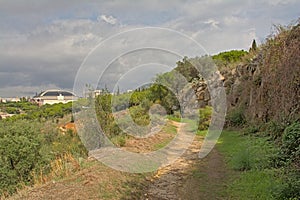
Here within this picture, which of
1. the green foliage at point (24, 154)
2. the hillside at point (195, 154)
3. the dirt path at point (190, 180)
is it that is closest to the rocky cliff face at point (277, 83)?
the hillside at point (195, 154)

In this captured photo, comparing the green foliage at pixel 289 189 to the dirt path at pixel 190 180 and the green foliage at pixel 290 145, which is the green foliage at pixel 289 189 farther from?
the green foliage at pixel 290 145

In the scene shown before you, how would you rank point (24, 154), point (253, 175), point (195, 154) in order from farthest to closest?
point (24, 154) → point (195, 154) → point (253, 175)

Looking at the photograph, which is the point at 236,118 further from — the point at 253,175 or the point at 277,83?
the point at 253,175

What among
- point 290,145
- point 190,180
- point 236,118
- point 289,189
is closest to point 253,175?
point 290,145

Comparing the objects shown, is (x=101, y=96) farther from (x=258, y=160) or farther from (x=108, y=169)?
(x=258, y=160)

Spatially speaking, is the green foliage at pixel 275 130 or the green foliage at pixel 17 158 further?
the green foliage at pixel 17 158

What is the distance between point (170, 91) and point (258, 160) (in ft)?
71.9

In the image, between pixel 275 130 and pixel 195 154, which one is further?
pixel 195 154

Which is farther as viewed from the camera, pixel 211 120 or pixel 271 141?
pixel 211 120

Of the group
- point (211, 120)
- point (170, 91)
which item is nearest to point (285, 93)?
point (211, 120)

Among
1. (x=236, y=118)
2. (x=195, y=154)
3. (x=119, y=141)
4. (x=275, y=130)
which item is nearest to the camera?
(x=275, y=130)

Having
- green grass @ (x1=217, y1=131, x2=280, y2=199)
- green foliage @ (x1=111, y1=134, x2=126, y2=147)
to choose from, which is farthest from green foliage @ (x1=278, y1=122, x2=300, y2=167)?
green foliage @ (x1=111, y1=134, x2=126, y2=147)

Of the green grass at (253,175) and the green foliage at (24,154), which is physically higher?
the green grass at (253,175)

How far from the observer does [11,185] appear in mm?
15352
